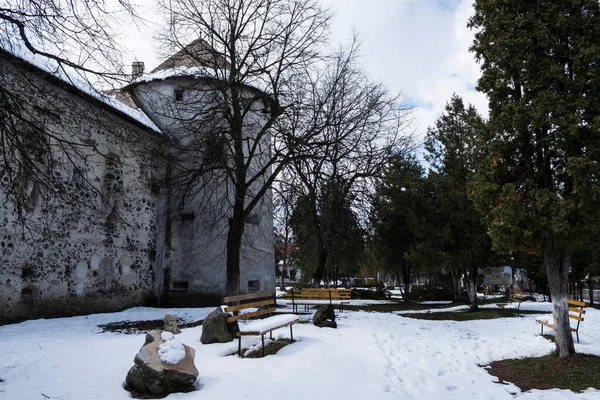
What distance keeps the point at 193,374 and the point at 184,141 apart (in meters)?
13.0

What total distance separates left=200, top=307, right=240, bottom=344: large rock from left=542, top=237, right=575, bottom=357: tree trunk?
19.9ft

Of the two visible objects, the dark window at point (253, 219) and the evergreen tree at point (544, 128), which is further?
the dark window at point (253, 219)

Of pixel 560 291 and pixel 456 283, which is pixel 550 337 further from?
pixel 456 283

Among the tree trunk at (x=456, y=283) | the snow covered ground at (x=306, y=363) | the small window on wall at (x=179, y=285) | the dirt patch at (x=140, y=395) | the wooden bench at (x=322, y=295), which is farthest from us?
the tree trunk at (x=456, y=283)

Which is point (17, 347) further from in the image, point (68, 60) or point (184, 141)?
point (184, 141)

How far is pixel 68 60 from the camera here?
4.80 meters

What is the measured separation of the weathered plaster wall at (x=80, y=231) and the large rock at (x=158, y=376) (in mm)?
4698

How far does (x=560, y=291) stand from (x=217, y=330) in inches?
254

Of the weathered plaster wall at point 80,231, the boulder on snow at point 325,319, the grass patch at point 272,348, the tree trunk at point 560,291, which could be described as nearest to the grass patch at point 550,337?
the tree trunk at point 560,291

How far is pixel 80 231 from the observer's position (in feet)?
43.2

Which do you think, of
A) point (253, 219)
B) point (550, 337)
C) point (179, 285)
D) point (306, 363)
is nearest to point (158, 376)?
point (306, 363)

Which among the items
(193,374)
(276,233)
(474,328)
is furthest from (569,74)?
(276,233)

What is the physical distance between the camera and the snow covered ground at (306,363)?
5332mm

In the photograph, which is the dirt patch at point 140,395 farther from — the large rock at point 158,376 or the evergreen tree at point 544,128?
the evergreen tree at point 544,128
